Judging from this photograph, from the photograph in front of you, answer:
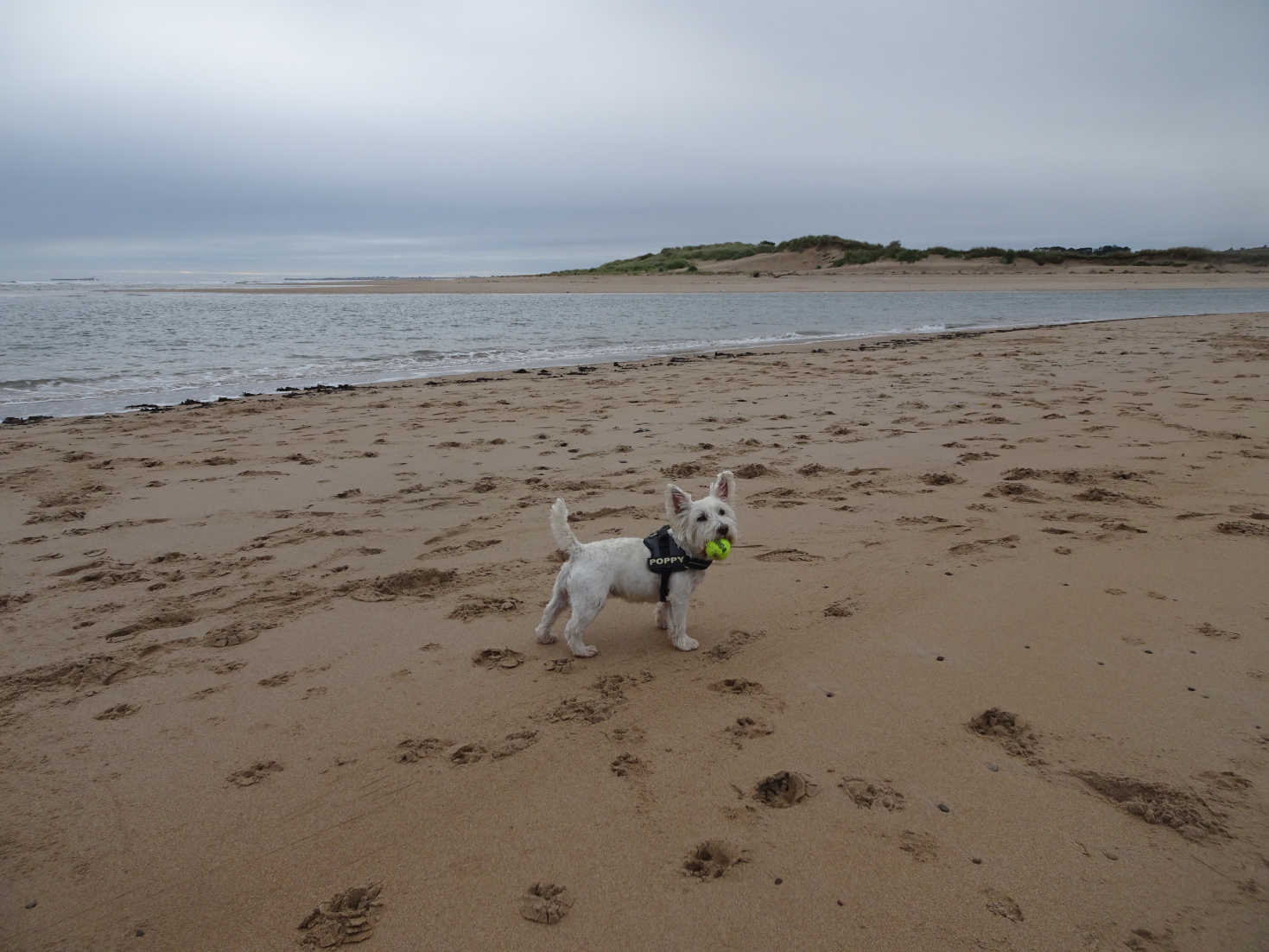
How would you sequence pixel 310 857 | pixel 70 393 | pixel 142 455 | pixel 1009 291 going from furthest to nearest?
pixel 1009 291 → pixel 70 393 → pixel 142 455 → pixel 310 857

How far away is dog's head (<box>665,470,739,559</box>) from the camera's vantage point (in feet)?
13.7

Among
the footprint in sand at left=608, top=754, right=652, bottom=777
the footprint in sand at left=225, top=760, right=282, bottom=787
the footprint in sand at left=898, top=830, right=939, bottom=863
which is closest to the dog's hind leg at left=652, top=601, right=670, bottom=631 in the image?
the footprint in sand at left=608, top=754, right=652, bottom=777

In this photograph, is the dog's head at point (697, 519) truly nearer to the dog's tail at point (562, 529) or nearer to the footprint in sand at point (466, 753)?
the dog's tail at point (562, 529)

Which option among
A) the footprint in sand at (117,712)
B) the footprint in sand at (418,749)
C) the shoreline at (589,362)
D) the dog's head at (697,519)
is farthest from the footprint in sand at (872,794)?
the shoreline at (589,362)

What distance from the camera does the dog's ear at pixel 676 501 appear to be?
418 cm

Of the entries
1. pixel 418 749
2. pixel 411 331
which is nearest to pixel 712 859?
pixel 418 749

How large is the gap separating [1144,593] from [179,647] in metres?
5.74

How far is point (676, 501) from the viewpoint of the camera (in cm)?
423

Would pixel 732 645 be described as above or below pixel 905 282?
below

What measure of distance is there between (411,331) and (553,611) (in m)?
23.8

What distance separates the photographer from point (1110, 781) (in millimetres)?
3023

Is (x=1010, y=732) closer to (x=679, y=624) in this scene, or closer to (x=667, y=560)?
(x=679, y=624)

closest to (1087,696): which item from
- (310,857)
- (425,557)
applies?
(310,857)

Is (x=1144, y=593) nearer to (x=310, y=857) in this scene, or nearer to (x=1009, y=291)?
(x=310, y=857)
